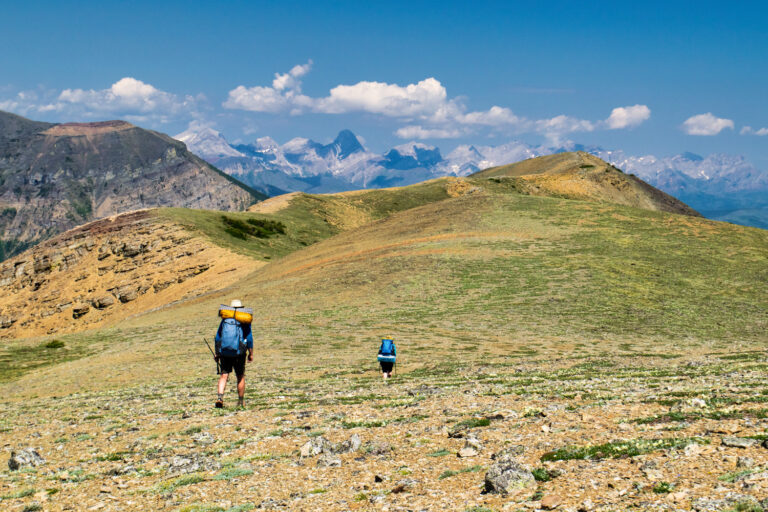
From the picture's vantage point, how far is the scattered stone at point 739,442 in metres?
9.77

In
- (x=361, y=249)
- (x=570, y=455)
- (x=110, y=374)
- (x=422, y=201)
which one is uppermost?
(x=422, y=201)

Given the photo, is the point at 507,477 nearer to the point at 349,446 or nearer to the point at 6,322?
the point at 349,446

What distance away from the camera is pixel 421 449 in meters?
12.2

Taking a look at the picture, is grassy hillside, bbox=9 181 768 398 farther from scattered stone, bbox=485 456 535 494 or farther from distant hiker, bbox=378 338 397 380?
scattered stone, bbox=485 456 535 494

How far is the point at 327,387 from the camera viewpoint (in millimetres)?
22078

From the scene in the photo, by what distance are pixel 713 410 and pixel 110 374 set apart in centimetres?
2900

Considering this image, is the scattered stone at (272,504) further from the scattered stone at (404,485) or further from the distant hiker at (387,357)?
the distant hiker at (387,357)

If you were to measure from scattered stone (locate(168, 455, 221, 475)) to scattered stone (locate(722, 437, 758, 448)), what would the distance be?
1019 centimetres

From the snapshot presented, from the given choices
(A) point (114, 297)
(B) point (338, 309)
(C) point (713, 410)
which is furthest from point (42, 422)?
(A) point (114, 297)

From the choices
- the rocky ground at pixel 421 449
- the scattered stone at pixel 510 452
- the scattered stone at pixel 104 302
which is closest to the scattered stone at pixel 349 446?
the rocky ground at pixel 421 449

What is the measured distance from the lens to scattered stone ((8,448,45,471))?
13.0 metres

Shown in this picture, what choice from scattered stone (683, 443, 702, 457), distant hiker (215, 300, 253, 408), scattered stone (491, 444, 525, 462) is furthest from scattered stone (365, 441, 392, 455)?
distant hiker (215, 300, 253, 408)

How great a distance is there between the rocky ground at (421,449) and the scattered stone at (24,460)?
0.04m

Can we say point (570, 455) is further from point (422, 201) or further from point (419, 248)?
point (422, 201)
